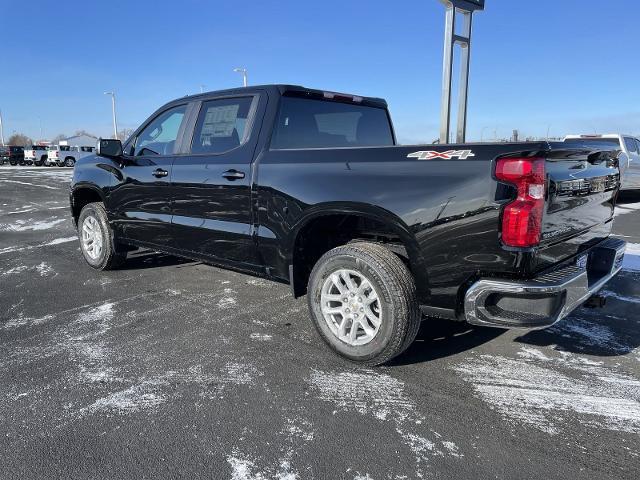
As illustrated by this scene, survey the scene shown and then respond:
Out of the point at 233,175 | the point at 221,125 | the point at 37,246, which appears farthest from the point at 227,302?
the point at 37,246

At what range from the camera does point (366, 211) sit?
10.2ft

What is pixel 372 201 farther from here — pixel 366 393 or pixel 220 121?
pixel 220 121

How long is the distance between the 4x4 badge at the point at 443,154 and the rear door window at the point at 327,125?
1352 millimetres

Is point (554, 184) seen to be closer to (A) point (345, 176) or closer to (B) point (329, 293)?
(A) point (345, 176)

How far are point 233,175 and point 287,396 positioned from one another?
180 centimetres

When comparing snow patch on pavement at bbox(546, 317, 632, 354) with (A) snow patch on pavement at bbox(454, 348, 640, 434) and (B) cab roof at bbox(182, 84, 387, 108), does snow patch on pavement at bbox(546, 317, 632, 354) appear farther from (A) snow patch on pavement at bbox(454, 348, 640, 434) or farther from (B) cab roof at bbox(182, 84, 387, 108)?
(B) cab roof at bbox(182, 84, 387, 108)

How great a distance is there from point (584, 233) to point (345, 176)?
1.59 m

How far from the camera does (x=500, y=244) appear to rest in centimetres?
262

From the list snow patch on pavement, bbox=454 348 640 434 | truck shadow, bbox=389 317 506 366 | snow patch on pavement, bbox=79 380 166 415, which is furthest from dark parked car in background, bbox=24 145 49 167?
snow patch on pavement, bbox=454 348 640 434

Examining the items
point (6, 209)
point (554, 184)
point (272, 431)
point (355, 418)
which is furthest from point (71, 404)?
point (6, 209)

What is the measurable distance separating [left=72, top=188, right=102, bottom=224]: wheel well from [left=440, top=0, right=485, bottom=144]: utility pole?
4.35 meters

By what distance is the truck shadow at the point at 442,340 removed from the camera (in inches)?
136

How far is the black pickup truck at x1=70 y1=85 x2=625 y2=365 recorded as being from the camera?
8.64ft

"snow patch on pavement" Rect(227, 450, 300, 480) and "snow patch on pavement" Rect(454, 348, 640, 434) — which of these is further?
"snow patch on pavement" Rect(454, 348, 640, 434)
